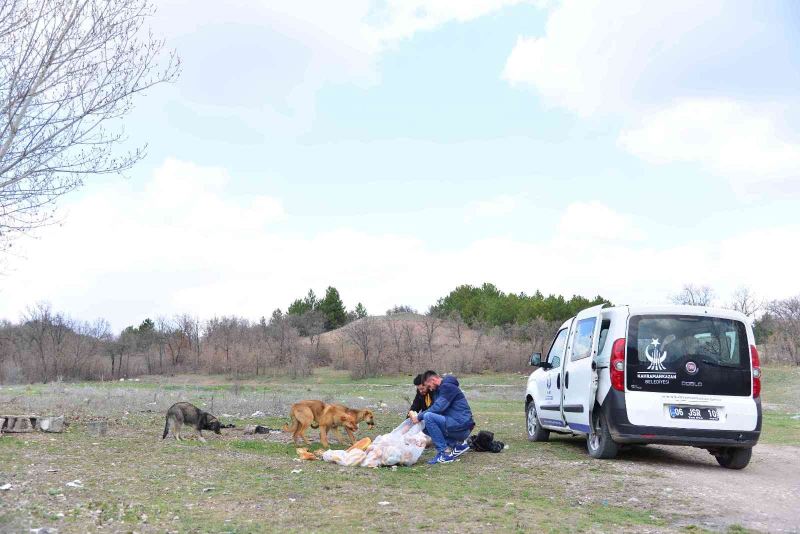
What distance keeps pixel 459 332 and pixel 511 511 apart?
59.5 m

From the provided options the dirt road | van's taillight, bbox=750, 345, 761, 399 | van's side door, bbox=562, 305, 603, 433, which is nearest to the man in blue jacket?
van's side door, bbox=562, 305, 603, 433

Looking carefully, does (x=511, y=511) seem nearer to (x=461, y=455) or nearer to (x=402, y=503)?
(x=402, y=503)

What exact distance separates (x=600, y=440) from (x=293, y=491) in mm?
4923

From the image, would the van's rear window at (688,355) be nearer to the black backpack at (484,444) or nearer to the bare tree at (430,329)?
the black backpack at (484,444)

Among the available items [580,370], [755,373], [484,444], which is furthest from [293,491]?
[755,373]

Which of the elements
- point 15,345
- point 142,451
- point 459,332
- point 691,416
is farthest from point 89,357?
point 691,416

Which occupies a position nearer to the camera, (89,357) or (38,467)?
(38,467)

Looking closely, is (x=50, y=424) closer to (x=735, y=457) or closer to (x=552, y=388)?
(x=552, y=388)

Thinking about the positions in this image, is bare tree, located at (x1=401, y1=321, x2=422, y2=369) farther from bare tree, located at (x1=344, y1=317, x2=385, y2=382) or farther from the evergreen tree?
the evergreen tree

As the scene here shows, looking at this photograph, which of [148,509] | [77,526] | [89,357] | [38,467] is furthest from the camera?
[89,357]

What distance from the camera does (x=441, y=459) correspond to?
10883 mm

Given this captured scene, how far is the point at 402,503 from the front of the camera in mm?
7773

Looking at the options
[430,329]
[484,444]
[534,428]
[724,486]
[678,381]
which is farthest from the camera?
[430,329]

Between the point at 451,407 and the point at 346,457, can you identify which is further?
the point at 451,407
